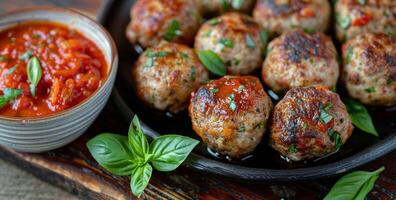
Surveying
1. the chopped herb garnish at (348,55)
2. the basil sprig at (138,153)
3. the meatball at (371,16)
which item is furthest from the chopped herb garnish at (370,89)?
the basil sprig at (138,153)

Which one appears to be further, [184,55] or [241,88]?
[184,55]

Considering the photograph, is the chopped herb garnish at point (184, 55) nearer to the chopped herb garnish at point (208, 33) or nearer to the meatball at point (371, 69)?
the chopped herb garnish at point (208, 33)

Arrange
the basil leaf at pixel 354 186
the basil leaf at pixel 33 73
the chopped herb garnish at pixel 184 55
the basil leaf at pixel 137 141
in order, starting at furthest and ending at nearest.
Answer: the chopped herb garnish at pixel 184 55 → the basil leaf at pixel 33 73 → the basil leaf at pixel 137 141 → the basil leaf at pixel 354 186

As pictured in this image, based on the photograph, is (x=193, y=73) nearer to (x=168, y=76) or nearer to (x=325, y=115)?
(x=168, y=76)

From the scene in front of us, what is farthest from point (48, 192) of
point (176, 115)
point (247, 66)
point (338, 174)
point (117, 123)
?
point (338, 174)

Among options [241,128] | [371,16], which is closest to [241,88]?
[241,128]

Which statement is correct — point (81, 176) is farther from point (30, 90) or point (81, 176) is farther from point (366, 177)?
point (366, 177)
